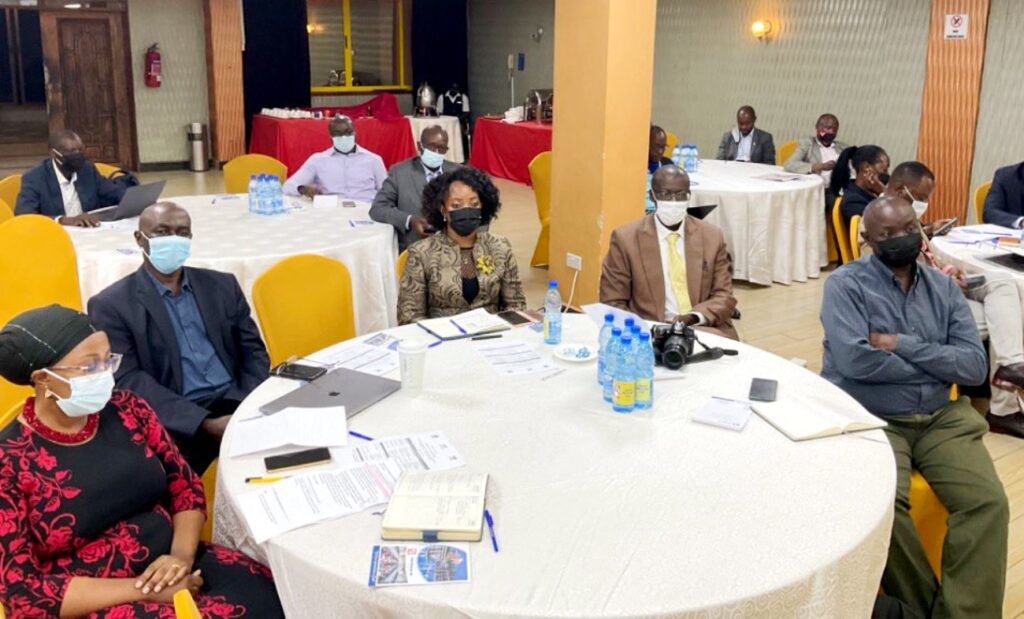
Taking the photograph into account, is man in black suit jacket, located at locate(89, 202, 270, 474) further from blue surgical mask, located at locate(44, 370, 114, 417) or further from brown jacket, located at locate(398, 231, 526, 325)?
blue surgical mask, located at locate(44, 370, 114, 417)

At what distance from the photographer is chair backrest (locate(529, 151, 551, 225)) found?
7.45 metres

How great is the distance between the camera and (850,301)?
11.2ft

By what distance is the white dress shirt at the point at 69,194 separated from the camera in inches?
231

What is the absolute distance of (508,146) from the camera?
12867mm

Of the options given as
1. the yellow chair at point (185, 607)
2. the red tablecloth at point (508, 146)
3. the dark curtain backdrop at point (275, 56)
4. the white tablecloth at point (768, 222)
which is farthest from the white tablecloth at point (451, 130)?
the yellow chair at point (185, 607)

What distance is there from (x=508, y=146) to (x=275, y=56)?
4.09 meters

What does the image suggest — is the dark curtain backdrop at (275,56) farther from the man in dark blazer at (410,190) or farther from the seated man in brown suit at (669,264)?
the seated man in brown suit at (669,264)

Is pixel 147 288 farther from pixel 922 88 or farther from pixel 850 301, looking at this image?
pixel 922 88

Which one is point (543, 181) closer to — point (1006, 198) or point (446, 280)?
point (1006, 198)

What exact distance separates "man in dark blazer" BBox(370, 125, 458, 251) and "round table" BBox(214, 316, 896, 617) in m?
2.71

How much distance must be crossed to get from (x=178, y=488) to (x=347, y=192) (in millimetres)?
4440

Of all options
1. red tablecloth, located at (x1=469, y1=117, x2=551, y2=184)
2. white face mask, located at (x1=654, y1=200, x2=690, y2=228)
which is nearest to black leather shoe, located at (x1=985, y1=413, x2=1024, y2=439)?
white face mask, located at (x1=654, y1=200, x2=690, y2=228)

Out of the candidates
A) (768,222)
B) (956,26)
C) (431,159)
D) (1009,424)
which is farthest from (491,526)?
(956,26)

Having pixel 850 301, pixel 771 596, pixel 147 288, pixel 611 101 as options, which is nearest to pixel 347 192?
pixel 611 101
